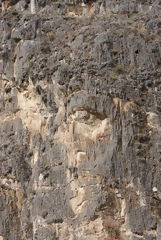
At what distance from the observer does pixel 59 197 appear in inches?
667

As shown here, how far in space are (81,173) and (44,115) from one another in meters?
2.49

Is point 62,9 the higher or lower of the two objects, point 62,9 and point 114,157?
the higher

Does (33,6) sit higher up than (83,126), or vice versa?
(33,6)

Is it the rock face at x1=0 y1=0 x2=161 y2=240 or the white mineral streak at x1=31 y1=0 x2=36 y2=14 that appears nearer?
the rock face at x1=0 y1=0 x2=161 y2=240

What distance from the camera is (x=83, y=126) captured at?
56.3ft

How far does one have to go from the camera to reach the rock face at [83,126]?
16.4 metres

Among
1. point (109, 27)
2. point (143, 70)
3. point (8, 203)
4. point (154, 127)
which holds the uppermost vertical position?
point (109, 27)

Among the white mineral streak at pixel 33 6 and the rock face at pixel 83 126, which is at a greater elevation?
the white mineral streak at pixel 33 6

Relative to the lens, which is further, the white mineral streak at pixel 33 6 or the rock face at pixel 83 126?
the white mineral streak at pixel 33 6

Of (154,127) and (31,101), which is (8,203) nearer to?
(31,101)

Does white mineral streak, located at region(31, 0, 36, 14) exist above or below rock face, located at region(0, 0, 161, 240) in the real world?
above

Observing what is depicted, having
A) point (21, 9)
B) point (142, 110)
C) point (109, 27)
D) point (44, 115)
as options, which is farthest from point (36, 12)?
point (142, 110)

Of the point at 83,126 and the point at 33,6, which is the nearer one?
the point at 83,126

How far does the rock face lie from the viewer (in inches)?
645
